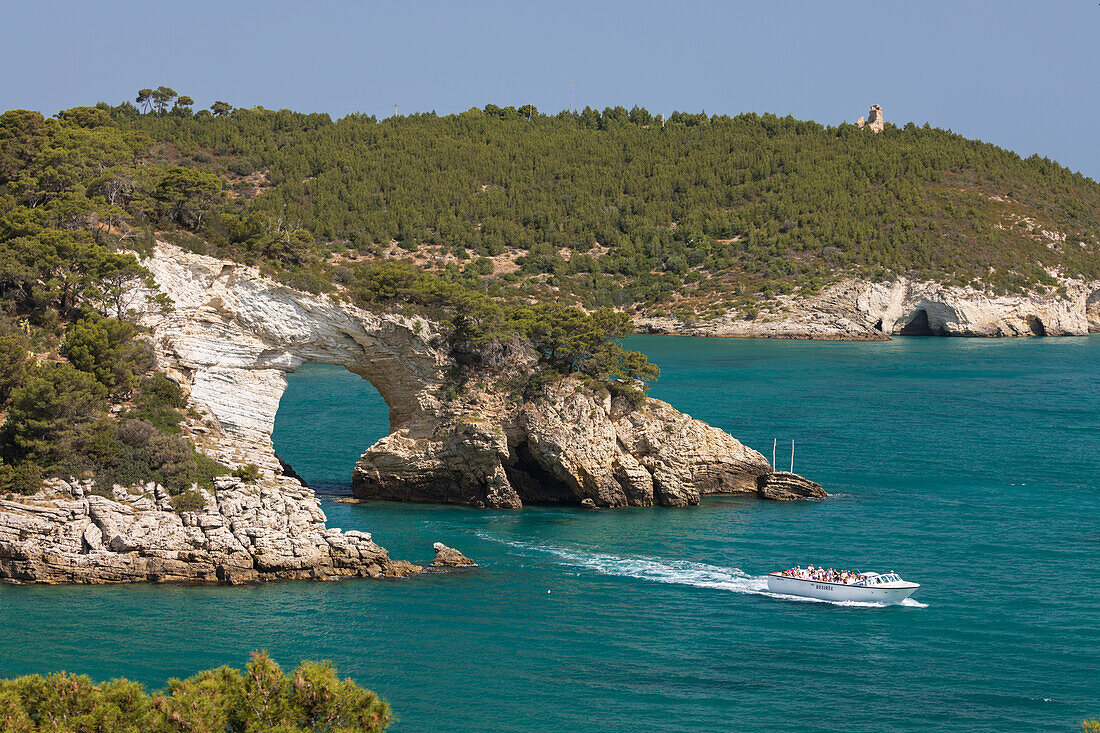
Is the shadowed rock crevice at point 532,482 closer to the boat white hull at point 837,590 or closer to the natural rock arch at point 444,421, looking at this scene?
the natural rock arch at point 444,421

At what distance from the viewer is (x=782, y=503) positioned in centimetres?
4928

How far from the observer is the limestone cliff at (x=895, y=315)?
144 meters

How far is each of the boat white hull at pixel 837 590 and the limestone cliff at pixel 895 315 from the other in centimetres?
11015

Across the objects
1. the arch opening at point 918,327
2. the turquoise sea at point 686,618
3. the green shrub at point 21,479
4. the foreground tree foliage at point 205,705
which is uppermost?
the arch opening at point 918,327

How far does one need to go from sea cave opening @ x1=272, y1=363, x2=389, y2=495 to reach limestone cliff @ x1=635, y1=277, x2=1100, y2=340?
6603cm

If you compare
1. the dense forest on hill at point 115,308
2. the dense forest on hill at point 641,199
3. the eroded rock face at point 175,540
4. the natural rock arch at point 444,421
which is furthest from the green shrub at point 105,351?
the dense forest on hill at point 641,199

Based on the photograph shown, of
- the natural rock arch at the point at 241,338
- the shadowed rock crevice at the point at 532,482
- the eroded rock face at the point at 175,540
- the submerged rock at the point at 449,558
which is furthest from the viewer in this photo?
the shadowed rock crevice at the point at 532,482

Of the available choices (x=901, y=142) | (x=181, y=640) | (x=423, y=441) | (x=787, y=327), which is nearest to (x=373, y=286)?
(x=423, y=441)

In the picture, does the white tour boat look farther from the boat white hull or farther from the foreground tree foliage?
the foreground tree foliage

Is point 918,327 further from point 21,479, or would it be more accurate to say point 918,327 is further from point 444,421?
point 21,479

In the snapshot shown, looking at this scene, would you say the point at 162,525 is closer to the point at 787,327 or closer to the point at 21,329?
the point at 21,329

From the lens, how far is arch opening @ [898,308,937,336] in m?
153

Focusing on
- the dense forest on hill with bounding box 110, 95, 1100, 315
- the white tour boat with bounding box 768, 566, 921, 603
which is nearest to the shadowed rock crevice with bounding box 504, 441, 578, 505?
the white tour boat with bounding box 768, 566, 921, 603

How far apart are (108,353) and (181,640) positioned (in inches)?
496
